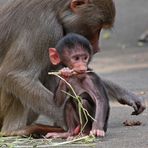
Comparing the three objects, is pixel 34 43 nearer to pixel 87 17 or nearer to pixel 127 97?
pixel 87 17

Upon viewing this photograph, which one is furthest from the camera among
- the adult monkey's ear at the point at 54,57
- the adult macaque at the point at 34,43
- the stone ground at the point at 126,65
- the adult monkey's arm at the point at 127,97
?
the adult monkey's arm at the point at 127,97

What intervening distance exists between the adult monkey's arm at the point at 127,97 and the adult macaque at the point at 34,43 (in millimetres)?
11

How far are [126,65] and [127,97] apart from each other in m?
6.59

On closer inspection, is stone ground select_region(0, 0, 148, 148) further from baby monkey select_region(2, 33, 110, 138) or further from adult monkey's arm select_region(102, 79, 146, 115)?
baby monkey select_region(2, 33, 110, 138)

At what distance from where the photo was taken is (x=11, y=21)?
7.79 meters

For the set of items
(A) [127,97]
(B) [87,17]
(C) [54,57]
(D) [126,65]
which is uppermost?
(B) [87,17]

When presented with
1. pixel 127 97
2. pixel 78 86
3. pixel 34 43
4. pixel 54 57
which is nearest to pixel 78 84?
pixel 78 86

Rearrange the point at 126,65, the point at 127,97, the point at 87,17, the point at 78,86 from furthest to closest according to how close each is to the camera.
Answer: the point at 126,65
the point at 127,97
the point at 87,17
the point at 78,86

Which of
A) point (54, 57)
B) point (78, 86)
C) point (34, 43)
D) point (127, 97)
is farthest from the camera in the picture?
point (127, 97)

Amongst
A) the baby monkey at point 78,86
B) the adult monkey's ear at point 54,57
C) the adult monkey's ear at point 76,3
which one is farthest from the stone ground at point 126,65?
the adult monkey's ear at point 76,3

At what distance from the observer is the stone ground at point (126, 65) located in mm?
6648

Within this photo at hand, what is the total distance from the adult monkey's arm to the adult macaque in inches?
0.4

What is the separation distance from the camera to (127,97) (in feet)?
26.3

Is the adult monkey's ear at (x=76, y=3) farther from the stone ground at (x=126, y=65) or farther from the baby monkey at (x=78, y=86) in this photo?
the stone ground at (x=126, y=65)
